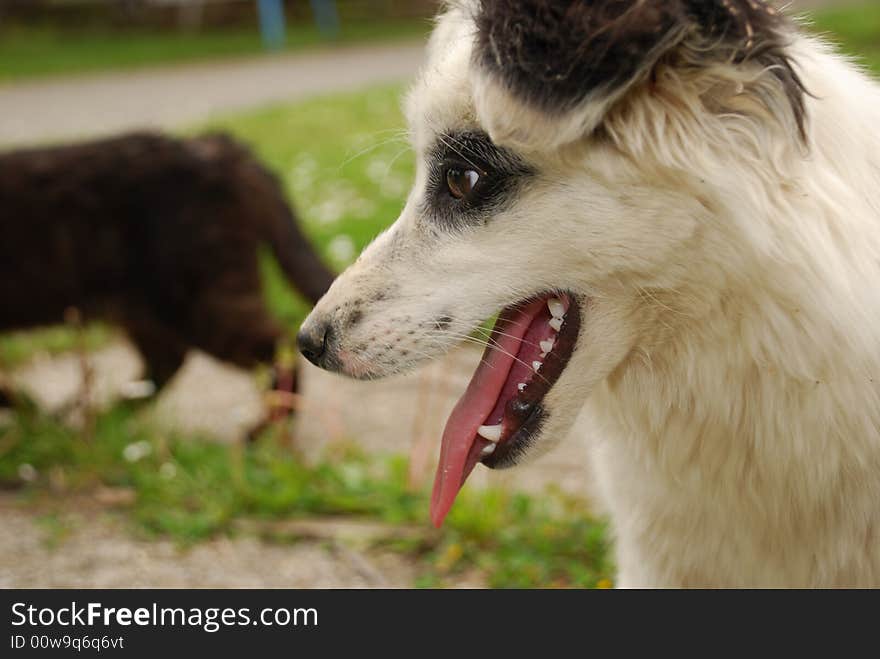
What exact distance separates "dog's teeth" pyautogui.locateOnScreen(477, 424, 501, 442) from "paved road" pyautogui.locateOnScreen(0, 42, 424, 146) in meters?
9.05

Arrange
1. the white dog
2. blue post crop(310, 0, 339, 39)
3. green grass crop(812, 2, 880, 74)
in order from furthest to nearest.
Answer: blue post crop(310, 0, 339, 39) < green grass crop(812, 2, 880, 74) < the white dog

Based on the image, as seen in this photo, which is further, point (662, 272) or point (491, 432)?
point (491, 432)

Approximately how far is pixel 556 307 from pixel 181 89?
1242 centimetres

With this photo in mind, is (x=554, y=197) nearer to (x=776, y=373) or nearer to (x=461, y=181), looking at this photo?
(x=461, y=181)

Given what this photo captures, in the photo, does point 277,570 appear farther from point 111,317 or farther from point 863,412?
point 863,412

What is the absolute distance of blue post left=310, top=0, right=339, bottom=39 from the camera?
58.5ft

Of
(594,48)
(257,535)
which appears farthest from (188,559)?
(594,48)

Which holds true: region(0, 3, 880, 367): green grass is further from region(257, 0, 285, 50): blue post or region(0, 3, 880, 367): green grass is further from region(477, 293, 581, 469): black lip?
region(257, 0, 285, 50): blue post

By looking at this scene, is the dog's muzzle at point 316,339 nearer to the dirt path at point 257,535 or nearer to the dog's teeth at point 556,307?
the dog's teeth at point 556,307

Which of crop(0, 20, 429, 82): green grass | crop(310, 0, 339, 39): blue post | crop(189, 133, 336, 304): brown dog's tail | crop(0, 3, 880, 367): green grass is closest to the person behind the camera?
crop(189, 133, 336, 304): brown dog's tail

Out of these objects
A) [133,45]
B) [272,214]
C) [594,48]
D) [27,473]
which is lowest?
[133,45]

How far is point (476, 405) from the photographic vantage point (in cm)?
212

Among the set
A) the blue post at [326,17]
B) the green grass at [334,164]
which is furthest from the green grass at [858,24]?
the blue post at [326,17]

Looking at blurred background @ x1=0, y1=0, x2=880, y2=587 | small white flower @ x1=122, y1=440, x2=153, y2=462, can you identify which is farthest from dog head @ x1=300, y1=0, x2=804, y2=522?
small white flower @ x1=122, y1=440, x2=153, y2=462
